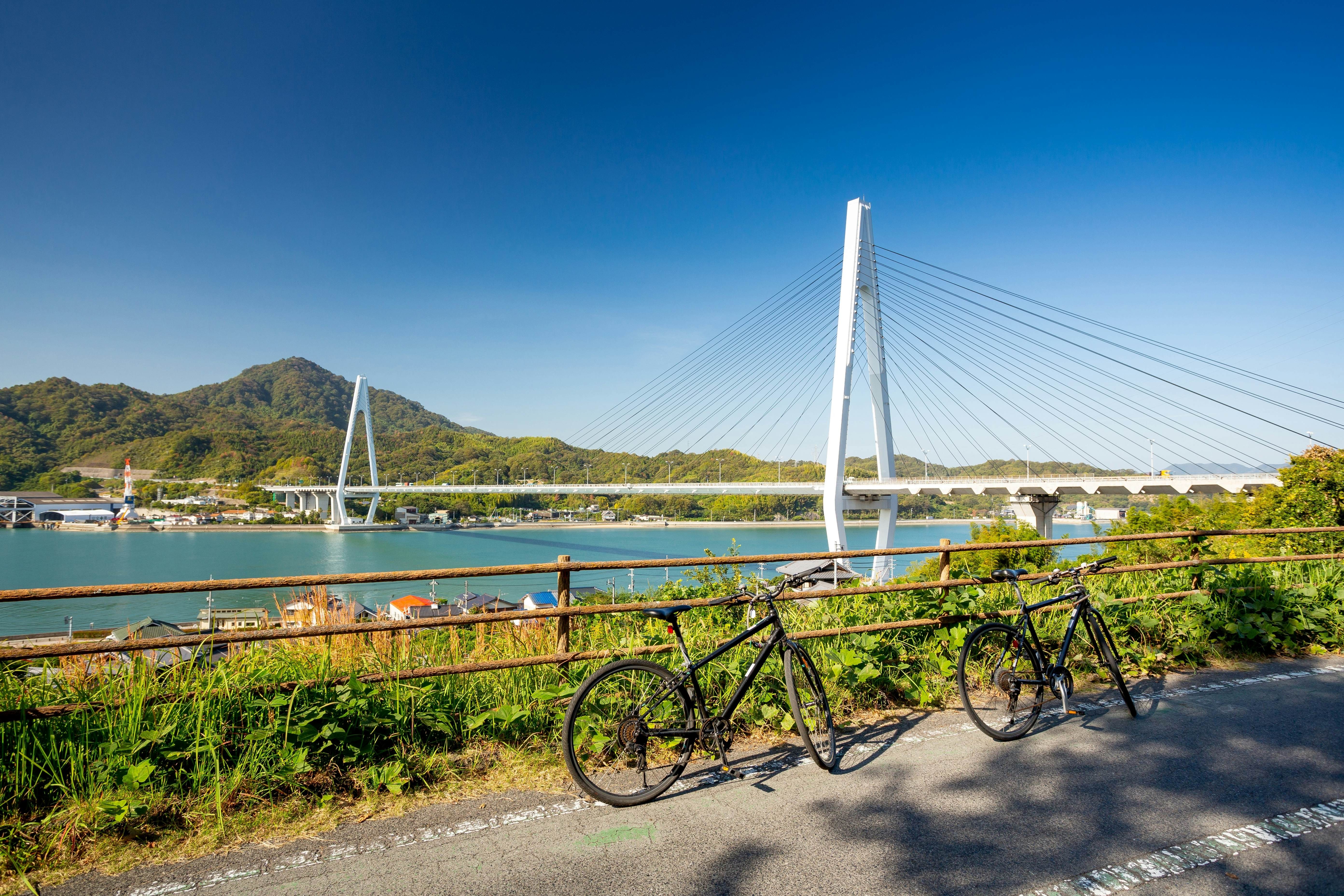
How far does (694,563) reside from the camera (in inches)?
126

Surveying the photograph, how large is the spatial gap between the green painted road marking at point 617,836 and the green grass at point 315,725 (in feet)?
1.38

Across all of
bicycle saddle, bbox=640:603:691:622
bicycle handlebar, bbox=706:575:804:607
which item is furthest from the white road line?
bicycle saddle, bbox=640:603:691:622

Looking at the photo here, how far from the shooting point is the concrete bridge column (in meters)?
26.7

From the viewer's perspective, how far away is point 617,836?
2.23 metres

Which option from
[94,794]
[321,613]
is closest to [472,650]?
[321,613]

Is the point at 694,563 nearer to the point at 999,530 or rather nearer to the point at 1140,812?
the point at 1140,812

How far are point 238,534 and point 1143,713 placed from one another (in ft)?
219

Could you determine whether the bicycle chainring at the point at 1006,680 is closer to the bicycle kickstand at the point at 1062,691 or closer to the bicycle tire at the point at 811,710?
the bicycle kickstand at the point at 1062,691

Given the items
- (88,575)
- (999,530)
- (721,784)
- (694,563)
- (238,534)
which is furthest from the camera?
(238,534)

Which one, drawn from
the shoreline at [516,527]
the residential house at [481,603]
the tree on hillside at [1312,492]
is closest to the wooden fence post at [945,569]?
the residential house at [481,603]

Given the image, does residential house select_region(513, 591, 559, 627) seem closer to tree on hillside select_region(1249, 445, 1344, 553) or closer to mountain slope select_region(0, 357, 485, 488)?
tree on hillside select_region(1249, 445, 1344, 553)

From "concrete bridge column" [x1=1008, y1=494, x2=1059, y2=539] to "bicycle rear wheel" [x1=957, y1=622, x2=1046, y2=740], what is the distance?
2568 centimetres

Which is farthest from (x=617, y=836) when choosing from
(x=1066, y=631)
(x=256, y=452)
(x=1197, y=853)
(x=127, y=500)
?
(x=256, y=452)

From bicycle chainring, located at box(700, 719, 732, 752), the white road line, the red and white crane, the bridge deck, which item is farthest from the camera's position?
the red and white crane
